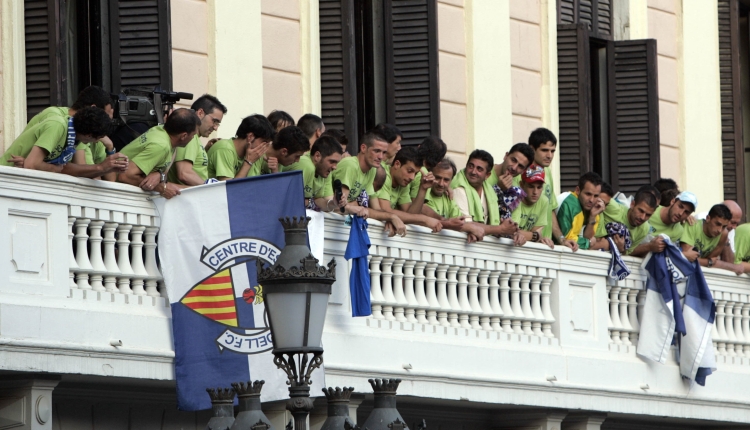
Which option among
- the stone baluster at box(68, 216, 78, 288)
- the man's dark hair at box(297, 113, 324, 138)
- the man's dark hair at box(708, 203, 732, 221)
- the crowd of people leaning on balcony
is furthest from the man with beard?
the stone baluster at box(68, 216, 78, 288)

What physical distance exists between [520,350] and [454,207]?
1.41 metres

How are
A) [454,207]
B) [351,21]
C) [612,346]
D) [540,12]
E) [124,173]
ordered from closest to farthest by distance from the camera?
[124,173] < [454,207] < [612,346] < [351,21] < [540,12]

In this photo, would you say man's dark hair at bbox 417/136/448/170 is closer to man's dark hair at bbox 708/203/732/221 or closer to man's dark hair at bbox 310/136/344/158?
man's dark hair at bbox 310/136/344/158

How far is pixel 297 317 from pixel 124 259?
9.38 ft

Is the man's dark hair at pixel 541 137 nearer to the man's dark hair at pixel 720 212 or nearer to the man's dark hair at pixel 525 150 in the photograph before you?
the man's dark hair at pixel 525 150

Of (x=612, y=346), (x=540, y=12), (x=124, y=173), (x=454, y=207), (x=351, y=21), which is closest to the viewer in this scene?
(x=124, y=173)

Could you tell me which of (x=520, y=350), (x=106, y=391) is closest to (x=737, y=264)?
(x=520, y=350)

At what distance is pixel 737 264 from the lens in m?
17.6

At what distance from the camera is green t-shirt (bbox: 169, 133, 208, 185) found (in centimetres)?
1238

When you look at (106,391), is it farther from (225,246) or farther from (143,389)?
(225,246)

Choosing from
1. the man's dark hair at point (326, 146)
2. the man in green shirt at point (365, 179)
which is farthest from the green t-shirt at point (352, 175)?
the man's dark hair at point (326, 146)

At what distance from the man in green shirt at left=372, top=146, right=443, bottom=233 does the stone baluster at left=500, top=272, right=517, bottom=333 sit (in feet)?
3.71

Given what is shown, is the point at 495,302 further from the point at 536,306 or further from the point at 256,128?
the point at 256,128

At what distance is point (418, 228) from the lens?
14.2 meters
